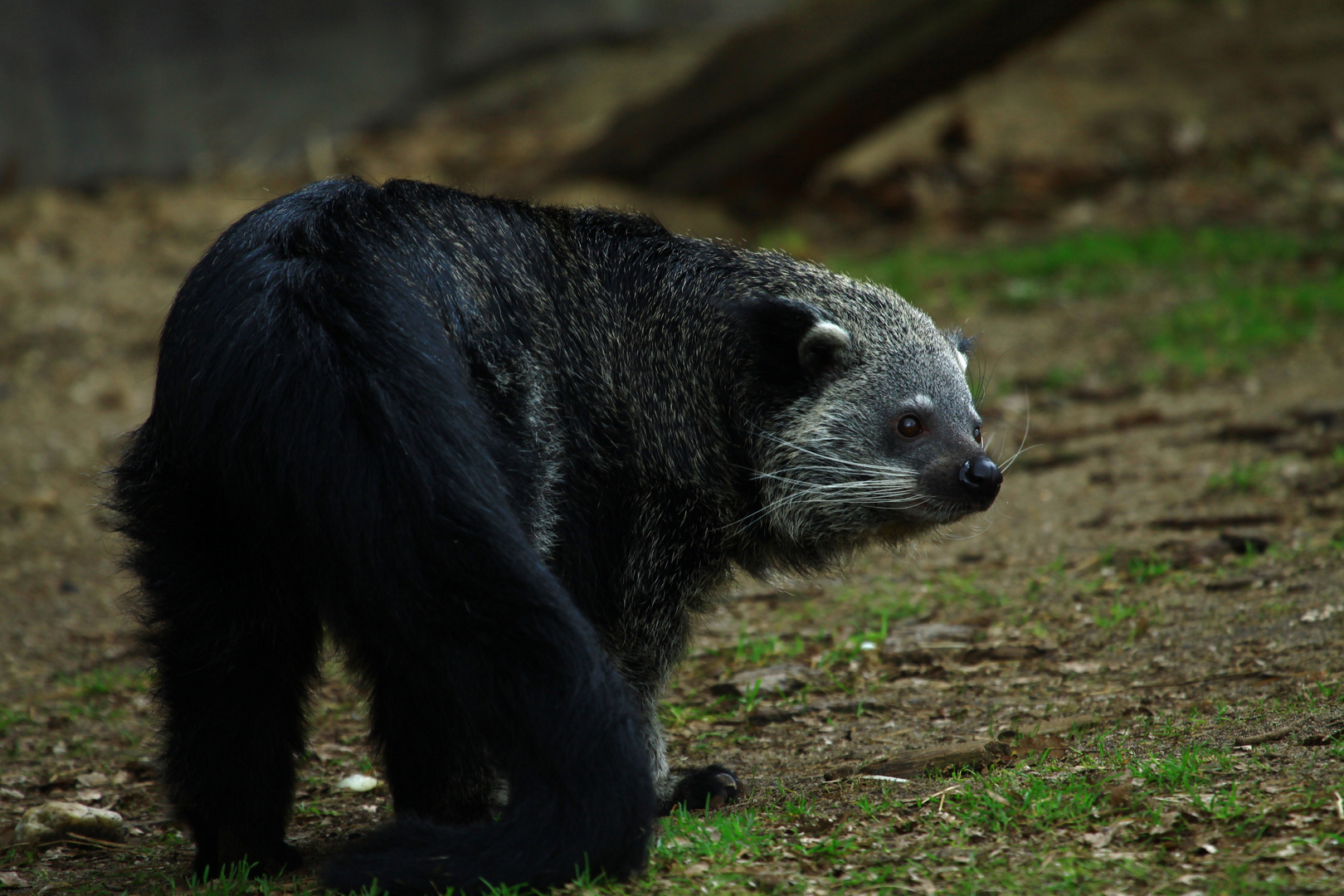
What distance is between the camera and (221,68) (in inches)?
485

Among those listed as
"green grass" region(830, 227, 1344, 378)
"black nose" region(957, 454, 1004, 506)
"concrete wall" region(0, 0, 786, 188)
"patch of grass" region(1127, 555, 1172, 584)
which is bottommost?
"patch of grass" region(1127, 555, 1172, 584)

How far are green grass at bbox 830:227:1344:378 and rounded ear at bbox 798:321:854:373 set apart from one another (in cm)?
434

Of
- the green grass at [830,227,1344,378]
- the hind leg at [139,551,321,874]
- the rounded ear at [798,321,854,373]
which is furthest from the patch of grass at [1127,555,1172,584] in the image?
the hind leg at [139,551,321,874]

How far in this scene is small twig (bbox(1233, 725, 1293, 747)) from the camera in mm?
3820

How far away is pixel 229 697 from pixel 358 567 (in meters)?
0.72

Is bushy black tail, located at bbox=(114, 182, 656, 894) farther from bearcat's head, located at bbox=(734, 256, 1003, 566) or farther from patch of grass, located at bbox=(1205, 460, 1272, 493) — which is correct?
patch of grass, located at bbox=(1205, 460, 1272, 493)

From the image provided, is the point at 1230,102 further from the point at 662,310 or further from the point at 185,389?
the point at 185,389

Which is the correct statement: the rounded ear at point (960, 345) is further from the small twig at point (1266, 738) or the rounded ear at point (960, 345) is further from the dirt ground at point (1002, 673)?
the small twig at point (1266, 738)

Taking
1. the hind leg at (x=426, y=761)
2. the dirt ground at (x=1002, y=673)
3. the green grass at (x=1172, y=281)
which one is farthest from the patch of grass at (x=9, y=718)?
the green grass at (x=1172, y=281)

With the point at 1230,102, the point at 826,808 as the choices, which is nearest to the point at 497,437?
the point at 826,808

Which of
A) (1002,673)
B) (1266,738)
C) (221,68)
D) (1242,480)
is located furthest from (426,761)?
(221,68)

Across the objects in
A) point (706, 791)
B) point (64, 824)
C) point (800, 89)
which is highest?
point (800, 89)

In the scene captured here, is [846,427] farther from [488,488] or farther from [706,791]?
[488,488]

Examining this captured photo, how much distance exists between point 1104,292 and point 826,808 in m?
6.82
